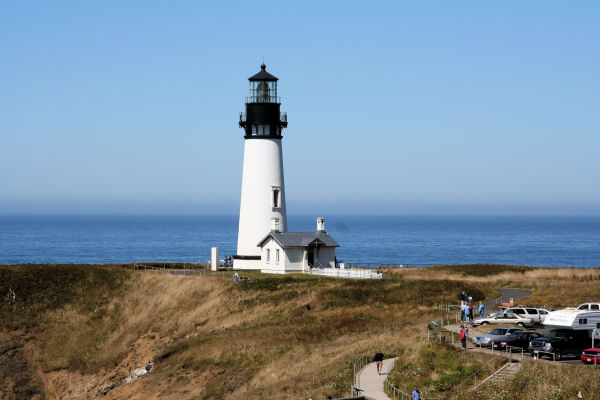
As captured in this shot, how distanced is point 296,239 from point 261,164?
6784 mm

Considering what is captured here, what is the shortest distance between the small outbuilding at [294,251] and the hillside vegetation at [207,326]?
2.43 m

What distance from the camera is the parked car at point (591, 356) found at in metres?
32.2

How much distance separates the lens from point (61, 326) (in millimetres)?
54125

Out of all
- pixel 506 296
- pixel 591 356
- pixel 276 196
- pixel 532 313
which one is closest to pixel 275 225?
pixel 276 196

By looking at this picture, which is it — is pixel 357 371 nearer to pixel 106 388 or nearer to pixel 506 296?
pixel 106 388

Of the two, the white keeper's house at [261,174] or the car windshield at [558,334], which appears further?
the white keeper's house at [261,174]

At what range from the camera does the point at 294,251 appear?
61.7 m

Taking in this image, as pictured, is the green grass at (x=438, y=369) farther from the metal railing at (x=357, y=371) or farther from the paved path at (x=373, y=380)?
the metal railing at (x=357, y=371)

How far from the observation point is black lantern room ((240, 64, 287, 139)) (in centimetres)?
6397

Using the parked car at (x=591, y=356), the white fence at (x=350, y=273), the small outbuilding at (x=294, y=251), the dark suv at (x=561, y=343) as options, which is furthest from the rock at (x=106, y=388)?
the parked car at (x=591, y=356)

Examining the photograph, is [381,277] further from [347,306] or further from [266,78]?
[266,78]

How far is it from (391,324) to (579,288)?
13969mm


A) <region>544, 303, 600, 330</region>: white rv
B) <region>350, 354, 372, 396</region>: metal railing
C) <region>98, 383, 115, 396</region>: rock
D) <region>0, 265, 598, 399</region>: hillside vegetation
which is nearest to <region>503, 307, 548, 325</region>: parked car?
<region>0, 265, 598, 399</region>: hillside vegetation

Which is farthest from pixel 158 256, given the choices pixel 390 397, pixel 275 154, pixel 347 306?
pixel 390 397
